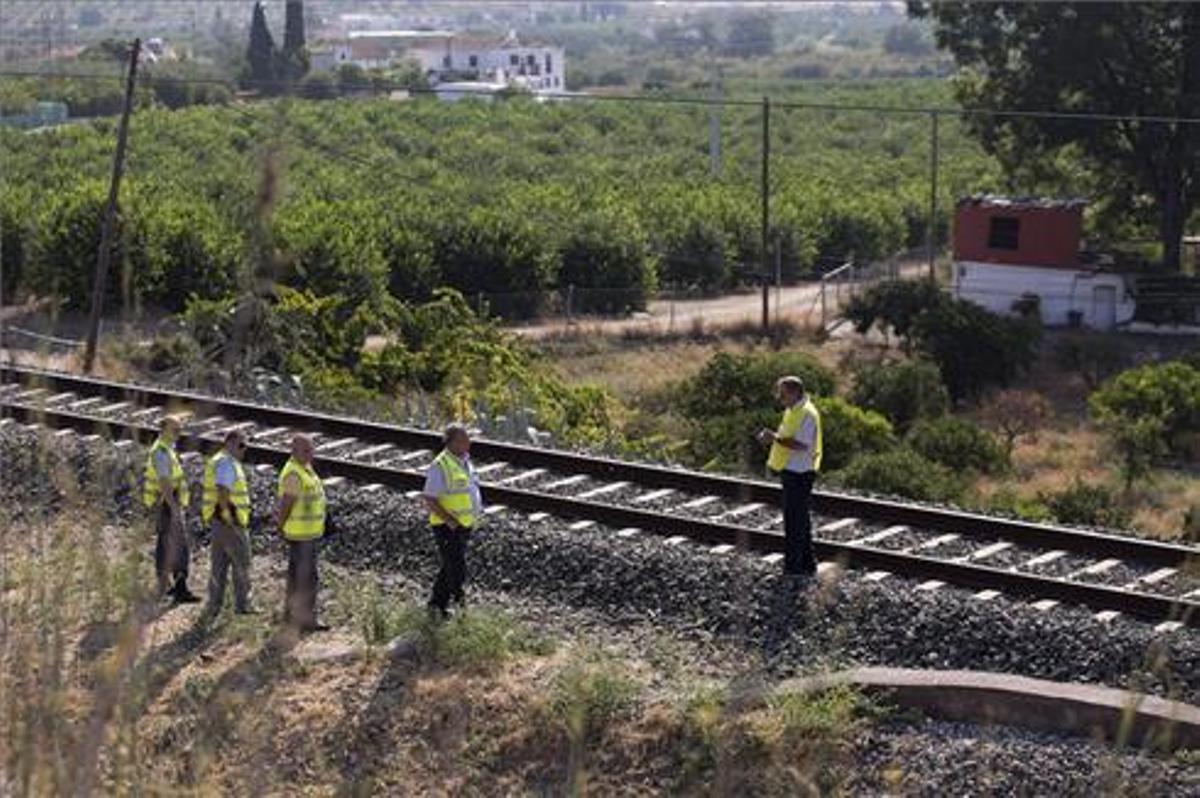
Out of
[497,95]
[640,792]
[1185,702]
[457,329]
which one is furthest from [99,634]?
[497,95]

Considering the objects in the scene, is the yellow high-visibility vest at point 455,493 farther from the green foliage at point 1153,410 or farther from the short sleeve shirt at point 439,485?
the green foliage at point 1153,410

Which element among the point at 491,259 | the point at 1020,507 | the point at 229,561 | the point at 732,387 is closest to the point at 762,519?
the point at 229,561

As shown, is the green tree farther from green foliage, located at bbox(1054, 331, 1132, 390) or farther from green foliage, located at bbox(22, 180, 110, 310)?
green foliage, located at bbox(22, 180, 110, 310)

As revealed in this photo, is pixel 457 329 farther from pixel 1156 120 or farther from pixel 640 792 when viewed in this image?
pixel 1156 120

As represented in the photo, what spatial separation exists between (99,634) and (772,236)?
153 ft

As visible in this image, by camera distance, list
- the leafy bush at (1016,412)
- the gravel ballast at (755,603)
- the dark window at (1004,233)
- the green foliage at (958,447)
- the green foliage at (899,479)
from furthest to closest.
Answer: the dark window at (1004,233), the leafy bush at (1016,412), the green foliage at (958,447), the green foliage at (899,479), the gravel ballast at (755,603)

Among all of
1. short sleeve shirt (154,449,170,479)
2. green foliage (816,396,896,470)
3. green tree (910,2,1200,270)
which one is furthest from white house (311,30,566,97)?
short sleeve shirt (154,449,170,479)

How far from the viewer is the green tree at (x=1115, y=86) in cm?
4672

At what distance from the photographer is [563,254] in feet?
156

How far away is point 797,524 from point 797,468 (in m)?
0.37

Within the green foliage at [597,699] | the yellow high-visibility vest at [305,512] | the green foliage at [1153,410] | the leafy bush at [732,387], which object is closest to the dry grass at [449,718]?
the green foliage at [597,699]

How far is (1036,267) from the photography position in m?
45.6

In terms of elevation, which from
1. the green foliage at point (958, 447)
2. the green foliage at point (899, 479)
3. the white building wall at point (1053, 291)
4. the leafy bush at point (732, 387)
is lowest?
the white building wall at point (1053, 291)

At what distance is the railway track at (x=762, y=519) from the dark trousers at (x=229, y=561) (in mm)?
1027
